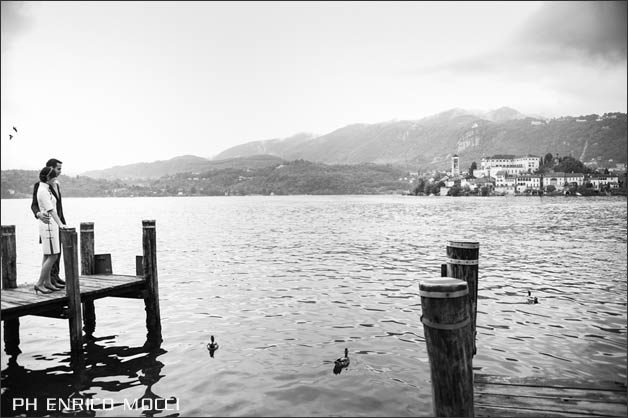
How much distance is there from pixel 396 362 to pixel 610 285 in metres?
13.6

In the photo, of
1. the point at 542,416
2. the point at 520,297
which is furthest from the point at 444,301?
the point at 520,297

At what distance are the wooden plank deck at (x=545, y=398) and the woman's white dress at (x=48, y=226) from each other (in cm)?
970

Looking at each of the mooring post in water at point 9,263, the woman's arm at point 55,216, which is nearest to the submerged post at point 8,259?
the mooring post in water at point 9,263

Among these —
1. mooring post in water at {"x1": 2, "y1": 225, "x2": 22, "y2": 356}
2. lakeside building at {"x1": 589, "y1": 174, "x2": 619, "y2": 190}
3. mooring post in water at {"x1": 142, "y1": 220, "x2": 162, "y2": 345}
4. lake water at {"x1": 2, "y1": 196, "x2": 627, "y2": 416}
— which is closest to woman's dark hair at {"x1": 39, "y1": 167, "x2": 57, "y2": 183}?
mooring post in water at {"x1": 2, "y1": 225, "x2": 22, "y2": 356}

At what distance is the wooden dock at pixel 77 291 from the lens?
1079 centimetres

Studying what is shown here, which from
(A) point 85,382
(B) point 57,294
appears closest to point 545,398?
(A) point 85,382

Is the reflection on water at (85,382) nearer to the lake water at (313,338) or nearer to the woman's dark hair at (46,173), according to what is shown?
the lake water at (313,338)

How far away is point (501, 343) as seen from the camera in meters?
12.7

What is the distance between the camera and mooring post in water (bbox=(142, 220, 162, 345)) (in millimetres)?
13406

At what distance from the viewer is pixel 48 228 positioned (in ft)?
38.3

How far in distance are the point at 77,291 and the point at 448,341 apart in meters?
9.04

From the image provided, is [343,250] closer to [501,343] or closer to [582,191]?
[501,343]

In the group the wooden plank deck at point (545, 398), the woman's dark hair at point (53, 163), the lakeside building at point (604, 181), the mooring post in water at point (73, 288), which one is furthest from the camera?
the lakeside building at point (604, 181)

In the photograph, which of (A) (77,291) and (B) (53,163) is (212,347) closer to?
(A) (77,291)
